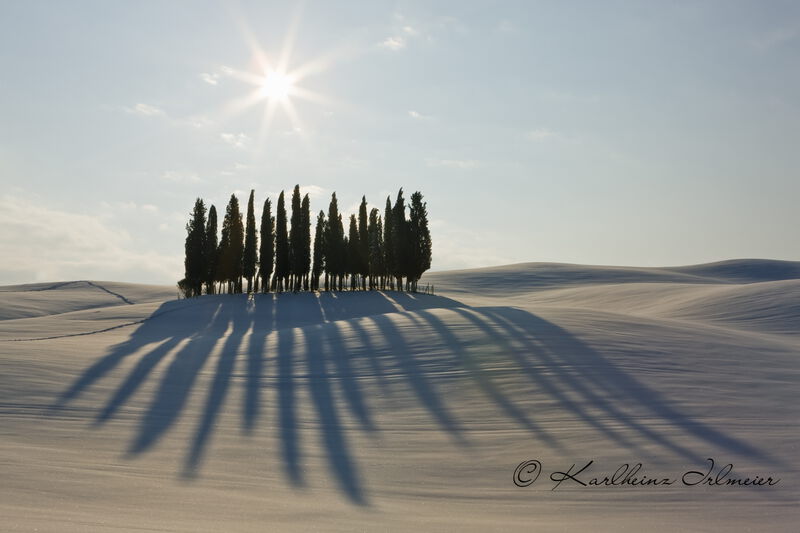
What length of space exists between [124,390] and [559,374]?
1115cm

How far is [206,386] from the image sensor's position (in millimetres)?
18047

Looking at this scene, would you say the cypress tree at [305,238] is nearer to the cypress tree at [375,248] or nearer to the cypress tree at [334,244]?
the cypress tree at [334,244]

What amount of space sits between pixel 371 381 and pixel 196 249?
42.3m

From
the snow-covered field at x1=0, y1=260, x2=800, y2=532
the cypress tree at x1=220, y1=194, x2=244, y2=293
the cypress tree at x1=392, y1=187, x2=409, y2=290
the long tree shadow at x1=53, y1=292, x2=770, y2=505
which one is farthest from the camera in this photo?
the cypress tree at x1=220, y1=194, x2=244, y2=293

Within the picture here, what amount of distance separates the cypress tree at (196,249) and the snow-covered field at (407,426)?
2984 centimetres

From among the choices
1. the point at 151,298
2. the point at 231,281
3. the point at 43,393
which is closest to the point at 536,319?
the point at 43,393

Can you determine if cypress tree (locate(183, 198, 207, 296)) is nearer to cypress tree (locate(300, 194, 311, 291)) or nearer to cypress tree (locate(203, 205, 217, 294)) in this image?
cypress tree (locate(203, 205, 217, 294))

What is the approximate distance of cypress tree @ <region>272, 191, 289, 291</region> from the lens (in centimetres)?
5844

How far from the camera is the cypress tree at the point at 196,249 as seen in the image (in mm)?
56844
